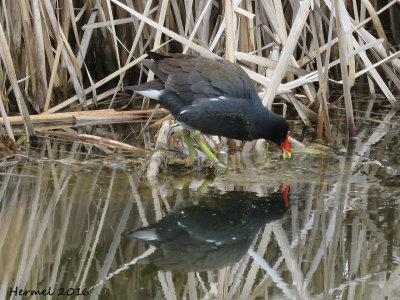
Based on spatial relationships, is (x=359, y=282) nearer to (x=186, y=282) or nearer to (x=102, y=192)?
(x=186, y=282)

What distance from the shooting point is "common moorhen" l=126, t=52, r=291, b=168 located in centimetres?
339

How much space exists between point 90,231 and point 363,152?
1690 millimetres

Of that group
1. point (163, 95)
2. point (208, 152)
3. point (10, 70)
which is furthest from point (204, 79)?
point (10, 70)

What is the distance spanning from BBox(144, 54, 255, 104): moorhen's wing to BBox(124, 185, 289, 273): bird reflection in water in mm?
549

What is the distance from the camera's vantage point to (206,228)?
8.84ft

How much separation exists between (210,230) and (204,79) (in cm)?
99

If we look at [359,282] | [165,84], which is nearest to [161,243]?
[359,282]

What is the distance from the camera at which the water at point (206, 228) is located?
7.24 ft

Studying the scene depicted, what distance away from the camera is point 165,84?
136 inches

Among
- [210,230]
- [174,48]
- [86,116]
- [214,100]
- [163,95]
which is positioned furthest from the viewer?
[174,48]

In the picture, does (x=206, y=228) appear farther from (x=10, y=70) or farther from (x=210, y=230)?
(x=10, y=70)

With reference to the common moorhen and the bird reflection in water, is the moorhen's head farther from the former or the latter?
the bird reflection in water

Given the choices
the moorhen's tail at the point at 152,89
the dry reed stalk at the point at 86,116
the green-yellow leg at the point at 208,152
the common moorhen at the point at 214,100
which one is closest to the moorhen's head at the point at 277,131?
the common moorhen at the point at 214,100

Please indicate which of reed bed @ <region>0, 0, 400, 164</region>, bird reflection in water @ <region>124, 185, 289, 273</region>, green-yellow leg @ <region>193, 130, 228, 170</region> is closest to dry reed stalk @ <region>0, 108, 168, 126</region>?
reed bed @ <region>0, 0, 400, 164</region>
